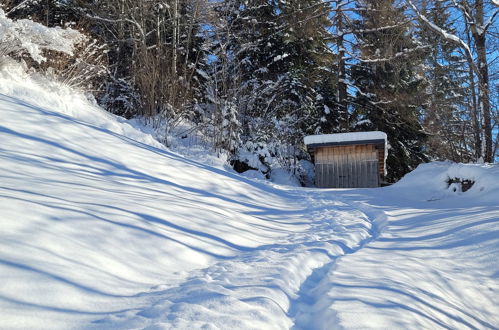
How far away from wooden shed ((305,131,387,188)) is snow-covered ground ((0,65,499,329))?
23.3 feet

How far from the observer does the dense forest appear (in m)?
11.0

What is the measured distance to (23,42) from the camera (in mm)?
6449

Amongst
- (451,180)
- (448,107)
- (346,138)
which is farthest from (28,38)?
(448,107)

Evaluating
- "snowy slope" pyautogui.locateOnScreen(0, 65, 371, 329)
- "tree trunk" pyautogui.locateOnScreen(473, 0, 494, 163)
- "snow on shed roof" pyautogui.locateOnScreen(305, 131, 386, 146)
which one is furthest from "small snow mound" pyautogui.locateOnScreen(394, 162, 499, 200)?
"snowy slope" pyautogui.locateOnScreen(0, 65, 371, 329)

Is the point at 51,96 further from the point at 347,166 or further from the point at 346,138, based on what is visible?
the point at 347,166

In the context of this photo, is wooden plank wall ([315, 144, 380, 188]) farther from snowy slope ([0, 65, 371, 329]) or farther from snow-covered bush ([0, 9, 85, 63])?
snow-covered bush ([0, 9, 85, 63])

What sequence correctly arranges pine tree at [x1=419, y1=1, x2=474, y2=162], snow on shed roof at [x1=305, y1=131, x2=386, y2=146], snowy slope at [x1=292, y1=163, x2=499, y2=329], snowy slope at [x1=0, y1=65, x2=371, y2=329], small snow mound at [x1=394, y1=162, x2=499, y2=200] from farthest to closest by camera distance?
snow on shed roof at [x1=305, y1=131, x2=386, y2=146]
pine tree at [x1=419, y1=1, x2=474, y2=162]
small snow mound at [x1=394, y1=162, x2=499, y2=200]
snowy slope at [x1=292, y1=163, x2=499, y2=329]
snowy slope at [x1=0, y1=65, x2=371, y2=329]

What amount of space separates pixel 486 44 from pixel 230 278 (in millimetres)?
11717

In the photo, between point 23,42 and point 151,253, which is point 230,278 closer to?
point 151,253

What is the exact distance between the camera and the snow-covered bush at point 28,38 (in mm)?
6430

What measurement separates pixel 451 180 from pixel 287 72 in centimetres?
892

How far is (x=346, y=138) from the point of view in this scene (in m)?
12.6

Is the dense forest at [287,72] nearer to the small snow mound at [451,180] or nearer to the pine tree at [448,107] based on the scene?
the pine tree at [448,107]

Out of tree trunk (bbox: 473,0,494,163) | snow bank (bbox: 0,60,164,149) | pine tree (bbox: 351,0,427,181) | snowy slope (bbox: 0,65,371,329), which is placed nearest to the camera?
snowy slope (bbox: 0,65,371,329)
